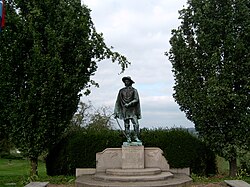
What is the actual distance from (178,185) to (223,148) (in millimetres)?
4013

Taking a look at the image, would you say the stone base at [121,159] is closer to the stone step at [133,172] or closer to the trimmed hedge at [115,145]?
the stone step at [133,172]

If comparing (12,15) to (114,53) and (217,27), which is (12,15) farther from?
(217,27)

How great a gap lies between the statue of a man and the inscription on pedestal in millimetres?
Answer: 419

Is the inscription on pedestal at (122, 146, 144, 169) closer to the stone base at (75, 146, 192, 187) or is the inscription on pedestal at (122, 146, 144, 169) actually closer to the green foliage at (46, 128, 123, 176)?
the stone base at (75, 146, 192, 187)

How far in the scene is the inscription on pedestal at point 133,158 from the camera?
1241 cm

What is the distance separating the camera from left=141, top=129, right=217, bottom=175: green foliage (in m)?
14.5

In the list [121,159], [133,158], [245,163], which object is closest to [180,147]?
[245,163]

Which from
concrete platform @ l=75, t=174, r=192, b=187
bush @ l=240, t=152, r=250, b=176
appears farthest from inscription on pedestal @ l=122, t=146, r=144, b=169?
bush @ l=240, t=152, r=250, b=176

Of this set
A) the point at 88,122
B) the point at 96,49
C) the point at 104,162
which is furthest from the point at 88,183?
the point at 88,122

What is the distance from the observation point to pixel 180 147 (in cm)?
1461

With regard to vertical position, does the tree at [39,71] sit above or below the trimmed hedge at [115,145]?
above

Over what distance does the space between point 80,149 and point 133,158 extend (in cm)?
302

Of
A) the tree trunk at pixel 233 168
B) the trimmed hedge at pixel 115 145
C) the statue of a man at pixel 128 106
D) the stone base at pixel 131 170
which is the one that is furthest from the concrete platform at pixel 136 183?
the tree trunk at pixel 233 168

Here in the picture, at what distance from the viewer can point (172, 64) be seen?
15625 mm
